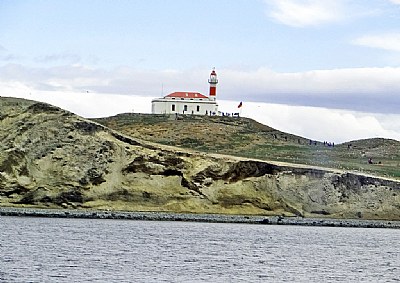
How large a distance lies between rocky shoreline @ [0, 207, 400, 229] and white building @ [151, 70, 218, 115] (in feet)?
129

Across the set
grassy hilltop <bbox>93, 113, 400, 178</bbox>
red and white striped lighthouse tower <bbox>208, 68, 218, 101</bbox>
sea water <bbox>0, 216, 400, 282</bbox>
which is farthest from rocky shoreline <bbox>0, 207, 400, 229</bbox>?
red and white striped lighthouse tower <bbox>208, 68, 218, 101</bbox>

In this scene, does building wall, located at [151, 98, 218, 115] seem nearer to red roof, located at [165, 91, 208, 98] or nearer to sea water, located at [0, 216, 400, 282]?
red roof, located at [165, 91, 208, 98]

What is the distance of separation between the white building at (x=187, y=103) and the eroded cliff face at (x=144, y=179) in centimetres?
3560

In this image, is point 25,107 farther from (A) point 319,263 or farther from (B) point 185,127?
(A) point 319,263

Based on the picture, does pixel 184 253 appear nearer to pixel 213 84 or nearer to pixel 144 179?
pixel 144 179

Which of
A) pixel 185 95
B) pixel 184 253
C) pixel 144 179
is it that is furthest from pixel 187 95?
pixel 184 253

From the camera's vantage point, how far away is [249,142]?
382 feet

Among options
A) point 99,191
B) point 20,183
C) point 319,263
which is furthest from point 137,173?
point 319,263

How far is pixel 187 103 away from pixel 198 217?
44.0 metres

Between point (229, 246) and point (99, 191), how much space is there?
83.5 ft

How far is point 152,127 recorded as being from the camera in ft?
391

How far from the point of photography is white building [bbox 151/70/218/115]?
126625 mm

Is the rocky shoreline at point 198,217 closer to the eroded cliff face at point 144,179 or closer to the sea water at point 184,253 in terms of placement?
the eroded cliff face at point 144,179

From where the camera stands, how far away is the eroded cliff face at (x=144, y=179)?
3300 inches
